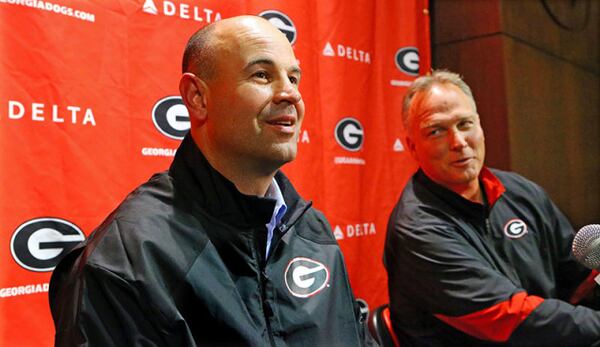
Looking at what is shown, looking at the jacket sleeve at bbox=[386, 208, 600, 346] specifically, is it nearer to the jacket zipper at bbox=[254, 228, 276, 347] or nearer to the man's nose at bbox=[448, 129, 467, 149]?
the man's nose at bbox=[448, 129, 467, 149]

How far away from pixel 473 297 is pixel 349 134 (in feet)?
3.96

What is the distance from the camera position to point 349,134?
2787 millimetres

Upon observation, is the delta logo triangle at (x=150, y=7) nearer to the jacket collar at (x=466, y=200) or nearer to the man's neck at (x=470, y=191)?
the jacket collar at (x=466, y=200)

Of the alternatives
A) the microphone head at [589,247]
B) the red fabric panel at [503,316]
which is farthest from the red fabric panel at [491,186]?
the microphone head at [589,247]

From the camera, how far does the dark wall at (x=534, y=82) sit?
9.89ft

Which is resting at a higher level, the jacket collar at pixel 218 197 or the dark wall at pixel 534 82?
the dark wall at pixel 534 82

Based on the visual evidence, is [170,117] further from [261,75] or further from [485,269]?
[485,269]

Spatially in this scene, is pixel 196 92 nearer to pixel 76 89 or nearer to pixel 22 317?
pixel 76 89

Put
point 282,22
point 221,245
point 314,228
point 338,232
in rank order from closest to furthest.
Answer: point 221,245, point 314,228, point 282,22, point 338,232

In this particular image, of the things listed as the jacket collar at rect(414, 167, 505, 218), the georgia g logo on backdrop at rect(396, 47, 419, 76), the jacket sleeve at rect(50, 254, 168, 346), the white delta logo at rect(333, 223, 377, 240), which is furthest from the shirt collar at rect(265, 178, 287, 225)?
the georgia g logo on backdrop at rect(396, 47, 419, 76)

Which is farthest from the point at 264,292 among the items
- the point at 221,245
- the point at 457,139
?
the point at 457,139

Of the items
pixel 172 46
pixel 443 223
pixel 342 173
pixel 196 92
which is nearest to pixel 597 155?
pixel 342 173

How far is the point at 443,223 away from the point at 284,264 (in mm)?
837

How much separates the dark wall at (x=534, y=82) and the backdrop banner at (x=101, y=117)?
0.76 meters
